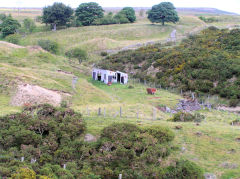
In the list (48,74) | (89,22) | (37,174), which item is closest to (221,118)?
(37,174)

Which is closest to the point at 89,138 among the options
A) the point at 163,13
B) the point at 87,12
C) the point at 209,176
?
the point at 209,176

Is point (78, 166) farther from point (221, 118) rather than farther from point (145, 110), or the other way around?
point (221, 118)

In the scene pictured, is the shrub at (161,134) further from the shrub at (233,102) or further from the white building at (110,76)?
the white building at (110,76)

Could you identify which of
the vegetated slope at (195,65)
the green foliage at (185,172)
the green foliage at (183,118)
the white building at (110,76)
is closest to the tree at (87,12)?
the vegetated slope at (195,65)

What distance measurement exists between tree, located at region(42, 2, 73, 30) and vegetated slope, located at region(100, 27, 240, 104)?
124ft

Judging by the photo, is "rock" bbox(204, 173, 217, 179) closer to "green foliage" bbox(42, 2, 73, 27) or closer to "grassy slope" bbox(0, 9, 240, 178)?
"grassy slope" bbox(0, 9, 240, 178)

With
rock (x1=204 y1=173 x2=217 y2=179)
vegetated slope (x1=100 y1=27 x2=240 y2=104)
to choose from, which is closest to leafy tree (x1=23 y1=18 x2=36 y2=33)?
vegetated slope (x1=100 y1=27 x2=240 y2=104)

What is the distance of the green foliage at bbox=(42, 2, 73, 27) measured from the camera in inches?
3937

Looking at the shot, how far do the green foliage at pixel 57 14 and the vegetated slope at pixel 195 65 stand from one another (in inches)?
1489

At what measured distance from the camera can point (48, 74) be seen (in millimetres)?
45875

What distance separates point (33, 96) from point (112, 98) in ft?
35.4

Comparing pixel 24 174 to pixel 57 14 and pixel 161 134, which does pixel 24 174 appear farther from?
pixel 57 14

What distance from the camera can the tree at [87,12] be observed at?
107688 mm

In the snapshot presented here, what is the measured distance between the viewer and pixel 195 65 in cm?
5416
